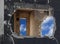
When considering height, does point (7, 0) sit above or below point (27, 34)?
above

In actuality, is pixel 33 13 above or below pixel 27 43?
above

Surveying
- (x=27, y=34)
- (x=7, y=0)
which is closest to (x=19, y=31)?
(x=27, y=34)

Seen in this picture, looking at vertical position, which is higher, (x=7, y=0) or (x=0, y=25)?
(x=7, y=0)

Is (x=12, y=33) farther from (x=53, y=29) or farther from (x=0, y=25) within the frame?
(x=53, y=29)

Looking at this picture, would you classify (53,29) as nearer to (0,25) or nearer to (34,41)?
(34,41)

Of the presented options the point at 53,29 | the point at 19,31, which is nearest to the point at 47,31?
the point at 53,29

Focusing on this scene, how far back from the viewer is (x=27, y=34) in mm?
8500

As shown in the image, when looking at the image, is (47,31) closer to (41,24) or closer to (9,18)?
(41,24)

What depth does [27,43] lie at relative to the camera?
8391mm

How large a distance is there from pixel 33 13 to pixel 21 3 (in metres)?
0.42

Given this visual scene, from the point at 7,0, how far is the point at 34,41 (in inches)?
49.3

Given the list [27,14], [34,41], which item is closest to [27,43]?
[34,41]

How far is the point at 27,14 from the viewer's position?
853 cm

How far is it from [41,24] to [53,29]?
0.35 metres
